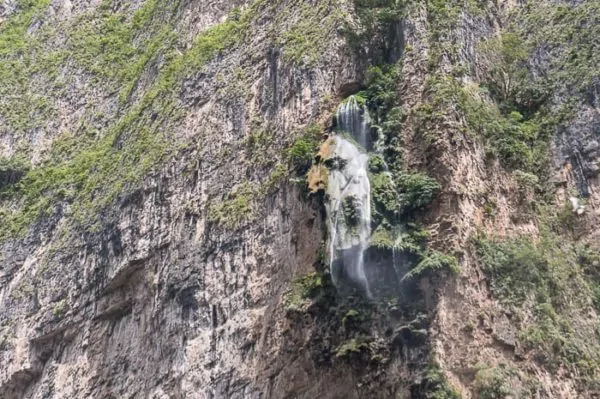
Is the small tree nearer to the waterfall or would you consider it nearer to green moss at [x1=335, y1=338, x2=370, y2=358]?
the waterfall

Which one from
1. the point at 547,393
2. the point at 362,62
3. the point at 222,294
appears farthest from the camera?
the point at 362,62

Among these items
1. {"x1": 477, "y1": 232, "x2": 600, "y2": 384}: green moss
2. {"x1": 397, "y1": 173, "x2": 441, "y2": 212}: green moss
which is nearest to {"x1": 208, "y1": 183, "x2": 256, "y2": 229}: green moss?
{"x1": 397, "y1": 173, "x2": 441, "y2": 212}: green moss

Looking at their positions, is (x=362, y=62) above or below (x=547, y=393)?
above

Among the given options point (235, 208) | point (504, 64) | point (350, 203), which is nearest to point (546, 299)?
point (350, 203)

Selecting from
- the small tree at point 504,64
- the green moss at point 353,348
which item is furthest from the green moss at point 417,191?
the small tree at point 504,64

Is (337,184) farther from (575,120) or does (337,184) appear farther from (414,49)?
(575,120)

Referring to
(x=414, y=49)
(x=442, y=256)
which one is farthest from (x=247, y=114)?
(x=442, y=256)

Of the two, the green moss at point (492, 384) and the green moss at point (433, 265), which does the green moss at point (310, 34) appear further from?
the green moss at point (492, 384)
